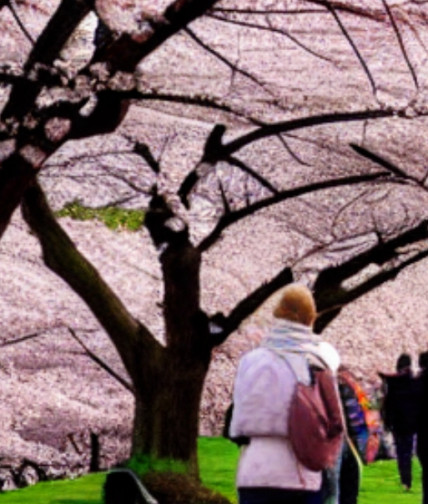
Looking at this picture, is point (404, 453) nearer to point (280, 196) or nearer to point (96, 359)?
point (280, 196)

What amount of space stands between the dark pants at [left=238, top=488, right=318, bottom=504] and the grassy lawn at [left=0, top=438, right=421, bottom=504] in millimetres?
7510

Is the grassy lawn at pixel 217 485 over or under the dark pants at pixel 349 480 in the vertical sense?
over

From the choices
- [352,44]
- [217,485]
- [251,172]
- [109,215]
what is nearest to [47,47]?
[352,44]

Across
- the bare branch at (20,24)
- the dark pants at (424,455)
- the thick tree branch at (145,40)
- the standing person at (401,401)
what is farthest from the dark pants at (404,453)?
the bare branch at (20,24)

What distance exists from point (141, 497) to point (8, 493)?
29.6 feet

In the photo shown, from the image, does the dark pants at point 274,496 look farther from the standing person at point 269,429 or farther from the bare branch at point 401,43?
the bare branch at point 401,43

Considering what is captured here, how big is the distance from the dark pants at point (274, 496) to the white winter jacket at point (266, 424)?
1.5 inches

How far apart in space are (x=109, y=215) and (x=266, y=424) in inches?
392

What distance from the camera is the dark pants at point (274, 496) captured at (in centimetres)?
664

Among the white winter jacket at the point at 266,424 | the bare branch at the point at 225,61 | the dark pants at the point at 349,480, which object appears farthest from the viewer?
the bare branch at the point at 225,61

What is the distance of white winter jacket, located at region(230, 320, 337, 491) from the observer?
661 cm

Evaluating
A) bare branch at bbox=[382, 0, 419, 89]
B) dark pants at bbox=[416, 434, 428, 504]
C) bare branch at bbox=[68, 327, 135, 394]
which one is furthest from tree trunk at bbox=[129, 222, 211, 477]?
dark pants at bbox=[416, 434, 428, 504]

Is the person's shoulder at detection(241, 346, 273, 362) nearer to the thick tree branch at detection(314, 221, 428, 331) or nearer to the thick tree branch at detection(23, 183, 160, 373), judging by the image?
the thick tree branch at detection(23, 183, 160, 373)

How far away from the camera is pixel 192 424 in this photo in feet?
44.2
